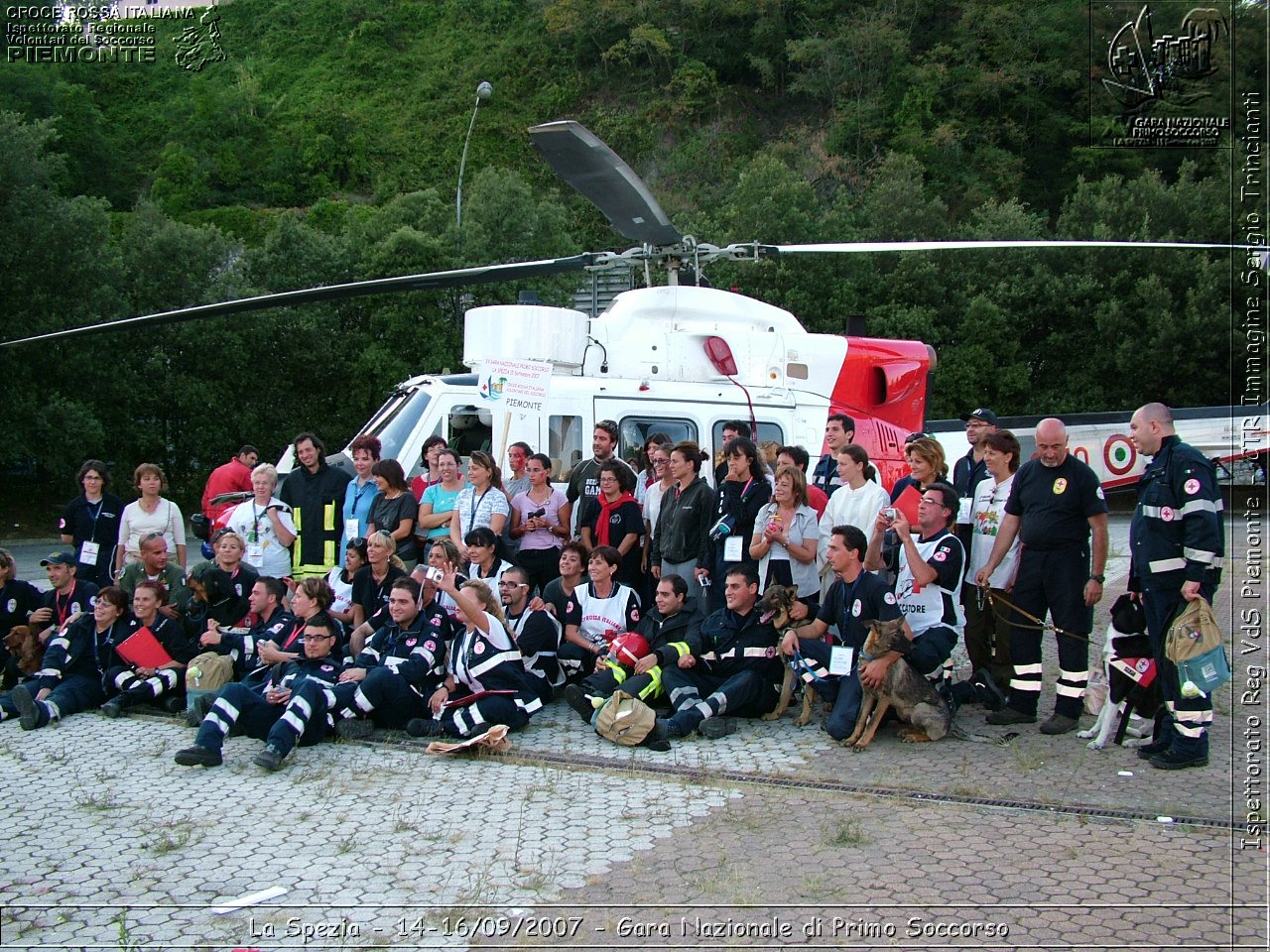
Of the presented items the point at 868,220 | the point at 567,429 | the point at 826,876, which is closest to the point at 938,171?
the point at 868,220

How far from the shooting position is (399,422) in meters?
9.52

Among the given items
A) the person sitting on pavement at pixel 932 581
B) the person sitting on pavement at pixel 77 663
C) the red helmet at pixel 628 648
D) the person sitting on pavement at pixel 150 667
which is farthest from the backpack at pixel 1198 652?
the person sitting on pavement at pixel 77 663

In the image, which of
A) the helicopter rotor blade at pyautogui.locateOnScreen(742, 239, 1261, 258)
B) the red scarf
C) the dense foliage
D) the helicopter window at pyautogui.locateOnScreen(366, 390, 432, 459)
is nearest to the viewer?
the helicopter rotor blade at pyautogui.locateOnScreen(742, 239, 1261, 258)

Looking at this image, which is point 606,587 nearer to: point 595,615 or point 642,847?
point 595,615

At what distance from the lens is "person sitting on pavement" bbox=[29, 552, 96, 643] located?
810cm

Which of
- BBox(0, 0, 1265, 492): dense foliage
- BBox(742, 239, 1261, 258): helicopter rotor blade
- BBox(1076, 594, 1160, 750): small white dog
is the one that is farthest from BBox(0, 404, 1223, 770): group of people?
BBox(0, 0, 1265, 492): dense foliage

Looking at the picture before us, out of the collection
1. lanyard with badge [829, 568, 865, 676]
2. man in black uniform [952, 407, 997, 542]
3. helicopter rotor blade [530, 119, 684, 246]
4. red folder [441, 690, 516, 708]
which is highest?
helicopter rotor blade [530, 119, 684, 246]

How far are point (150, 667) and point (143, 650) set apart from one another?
0.14 meters

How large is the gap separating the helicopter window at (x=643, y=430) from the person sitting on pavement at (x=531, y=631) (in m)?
2.19

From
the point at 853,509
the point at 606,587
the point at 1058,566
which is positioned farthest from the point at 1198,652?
the point at 606,587

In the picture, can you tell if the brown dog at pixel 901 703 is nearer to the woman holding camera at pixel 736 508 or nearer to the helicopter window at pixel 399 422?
the woman holding camera at pixel 736 508

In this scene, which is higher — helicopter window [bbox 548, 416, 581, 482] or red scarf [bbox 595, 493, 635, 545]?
helicopter window [bbox 548, 416, 581, 482]

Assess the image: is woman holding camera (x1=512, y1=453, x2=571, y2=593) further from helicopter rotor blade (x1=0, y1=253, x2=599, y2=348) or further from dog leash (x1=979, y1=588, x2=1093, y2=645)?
dog leash (x1=979, y1=588, x2=1093, y2=645)

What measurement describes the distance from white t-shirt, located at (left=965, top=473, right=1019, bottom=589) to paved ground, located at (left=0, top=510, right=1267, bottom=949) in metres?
1.04
